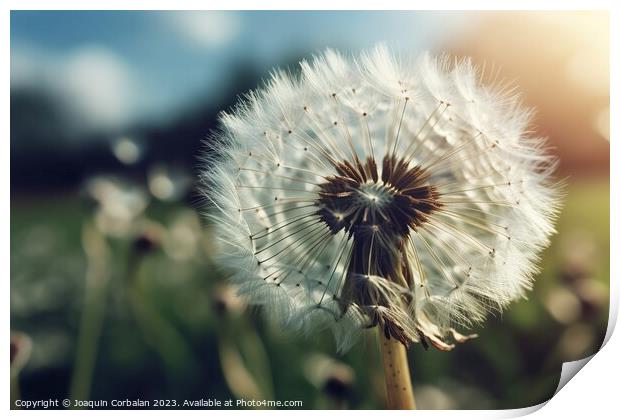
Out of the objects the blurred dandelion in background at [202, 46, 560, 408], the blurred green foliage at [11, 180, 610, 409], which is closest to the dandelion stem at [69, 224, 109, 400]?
the blurred green foliage at [11, 180, 610, 409]

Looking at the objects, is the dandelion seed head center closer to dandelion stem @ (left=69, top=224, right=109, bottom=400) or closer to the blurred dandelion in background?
the blurred dandelion in background

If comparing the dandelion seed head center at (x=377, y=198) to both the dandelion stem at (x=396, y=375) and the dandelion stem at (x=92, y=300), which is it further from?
the dandelion stem at (x=92, y=300)

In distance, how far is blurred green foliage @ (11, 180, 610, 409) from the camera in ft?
7.80

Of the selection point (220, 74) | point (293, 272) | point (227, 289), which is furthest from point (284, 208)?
point (220, 74)

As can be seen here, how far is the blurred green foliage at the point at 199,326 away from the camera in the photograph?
2.38 meters

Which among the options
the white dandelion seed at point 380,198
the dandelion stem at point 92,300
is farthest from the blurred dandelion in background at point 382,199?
the dandelion stem at point 92,300

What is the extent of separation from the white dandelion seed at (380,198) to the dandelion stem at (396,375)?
0.05m

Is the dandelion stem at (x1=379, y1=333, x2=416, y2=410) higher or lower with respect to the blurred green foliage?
lower

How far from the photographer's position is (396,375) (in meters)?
2.26

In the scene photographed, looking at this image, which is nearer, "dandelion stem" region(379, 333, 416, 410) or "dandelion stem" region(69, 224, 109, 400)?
"dandelion stem" region(379, 333, 416, 410)

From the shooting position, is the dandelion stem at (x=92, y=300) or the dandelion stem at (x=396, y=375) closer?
the dandelion stem at (x=396, y=375)

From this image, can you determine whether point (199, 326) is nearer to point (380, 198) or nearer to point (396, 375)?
point (396, 375)

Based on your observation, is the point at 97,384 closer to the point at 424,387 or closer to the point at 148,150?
the point at 148,150

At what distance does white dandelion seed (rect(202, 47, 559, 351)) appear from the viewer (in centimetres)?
216
